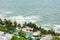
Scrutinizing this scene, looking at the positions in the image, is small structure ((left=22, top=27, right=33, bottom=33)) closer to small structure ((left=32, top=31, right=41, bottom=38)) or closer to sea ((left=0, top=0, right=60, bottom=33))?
small structure ((left=32, top=31, right=41, bottom=38))

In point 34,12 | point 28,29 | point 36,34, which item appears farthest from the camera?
point 34,12

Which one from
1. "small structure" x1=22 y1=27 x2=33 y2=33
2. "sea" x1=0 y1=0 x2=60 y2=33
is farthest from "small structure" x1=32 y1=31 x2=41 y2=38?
"sea" x1=0 y1=0 x2=60 y2=33

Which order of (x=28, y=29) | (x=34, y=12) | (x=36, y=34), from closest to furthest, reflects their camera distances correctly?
(x=36, y=34)
(x=28, y=29)
(x=34, y=12)

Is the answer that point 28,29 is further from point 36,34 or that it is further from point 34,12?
point 34,12

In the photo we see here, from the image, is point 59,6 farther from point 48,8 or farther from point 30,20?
point 30,20

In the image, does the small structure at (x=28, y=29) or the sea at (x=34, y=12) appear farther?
the sea at (x=34, y=12)

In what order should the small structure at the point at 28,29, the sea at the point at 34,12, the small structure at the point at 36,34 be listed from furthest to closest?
the sea at the point at 34,12 < the small structure at the point at 28,29 < the small structure at the point at 36,34

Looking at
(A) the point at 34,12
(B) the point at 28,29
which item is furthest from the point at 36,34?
(A) the point at 34,12

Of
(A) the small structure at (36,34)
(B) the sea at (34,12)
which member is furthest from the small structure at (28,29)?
(B) the sea at (34,12)

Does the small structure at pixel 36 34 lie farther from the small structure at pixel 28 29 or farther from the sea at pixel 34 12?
the sea at pixel 34 12

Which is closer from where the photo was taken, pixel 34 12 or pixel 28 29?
pixel 28 29
